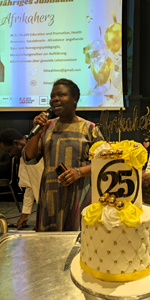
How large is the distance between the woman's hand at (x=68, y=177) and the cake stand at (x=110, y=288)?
524 mm

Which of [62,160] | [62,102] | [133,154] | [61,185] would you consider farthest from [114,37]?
[133,154]

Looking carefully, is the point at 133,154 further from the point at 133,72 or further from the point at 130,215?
the point at 133,72

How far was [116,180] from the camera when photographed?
0.85m

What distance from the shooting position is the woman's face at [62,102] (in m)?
1.53

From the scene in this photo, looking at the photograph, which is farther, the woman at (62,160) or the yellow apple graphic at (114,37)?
the yellow apple graphic at (114,37)

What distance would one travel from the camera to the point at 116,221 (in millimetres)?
805

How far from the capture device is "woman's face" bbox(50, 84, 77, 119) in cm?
153

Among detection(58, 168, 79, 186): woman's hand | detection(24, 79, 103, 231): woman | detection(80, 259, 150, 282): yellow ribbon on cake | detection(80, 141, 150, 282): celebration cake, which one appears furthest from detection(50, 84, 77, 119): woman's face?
detection(80, 259, 150, 282): yellow ribbon on cake

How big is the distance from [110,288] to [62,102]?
105 centimetres

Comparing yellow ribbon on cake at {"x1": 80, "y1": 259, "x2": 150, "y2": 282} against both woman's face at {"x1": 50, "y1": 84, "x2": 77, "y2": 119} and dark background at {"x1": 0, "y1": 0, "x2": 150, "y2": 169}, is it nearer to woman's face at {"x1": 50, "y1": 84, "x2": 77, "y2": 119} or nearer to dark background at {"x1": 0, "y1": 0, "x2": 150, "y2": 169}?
woman's face at {"x1": 50, "y1": 84, "x2": 77, "y2": 119}

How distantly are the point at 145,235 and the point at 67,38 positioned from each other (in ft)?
11.3

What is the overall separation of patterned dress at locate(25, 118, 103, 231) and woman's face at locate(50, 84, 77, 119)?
0.23ft

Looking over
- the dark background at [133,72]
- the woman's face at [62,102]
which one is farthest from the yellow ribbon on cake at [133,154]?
the dark background at [133,72]

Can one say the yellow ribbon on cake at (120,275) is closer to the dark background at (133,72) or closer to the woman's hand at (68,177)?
the woman's hand at (68,177)
